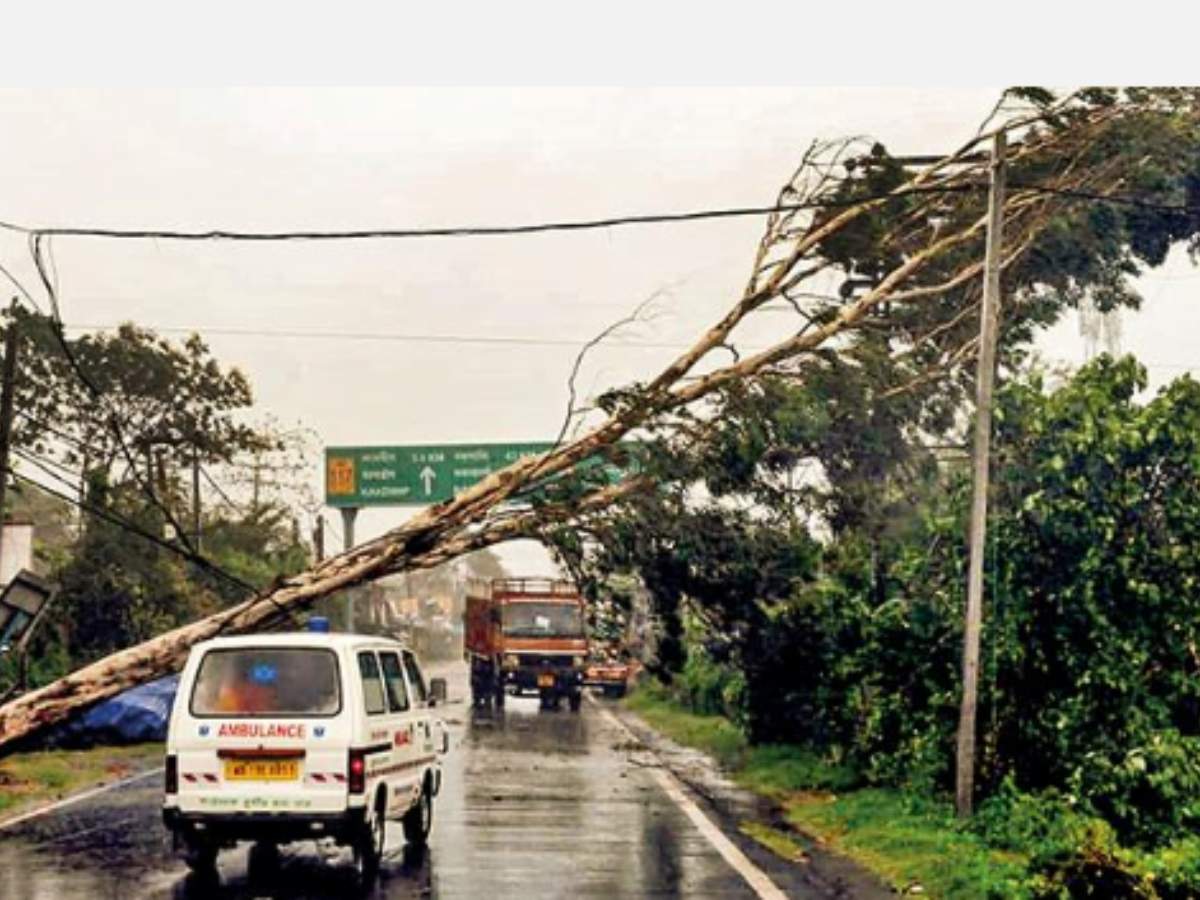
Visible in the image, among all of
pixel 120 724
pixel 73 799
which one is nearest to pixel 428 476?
pixel 120 724

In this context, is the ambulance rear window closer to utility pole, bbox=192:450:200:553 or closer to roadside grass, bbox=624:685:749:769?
roadside grass, bbox=624:685:749:769

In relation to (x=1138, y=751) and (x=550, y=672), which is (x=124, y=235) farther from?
(x=550, y=672)

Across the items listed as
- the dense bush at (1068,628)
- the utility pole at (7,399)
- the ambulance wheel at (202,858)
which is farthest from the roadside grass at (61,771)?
the dense bush at (1068,628)

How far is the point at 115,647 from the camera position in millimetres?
35094

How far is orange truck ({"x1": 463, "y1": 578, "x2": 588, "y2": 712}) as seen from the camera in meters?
40.4

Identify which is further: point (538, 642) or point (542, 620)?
point (542, 620)

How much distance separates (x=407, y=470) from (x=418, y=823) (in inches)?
834

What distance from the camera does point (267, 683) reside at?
40.4 feet

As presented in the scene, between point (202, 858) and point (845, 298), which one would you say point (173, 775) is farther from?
point (845, 298)

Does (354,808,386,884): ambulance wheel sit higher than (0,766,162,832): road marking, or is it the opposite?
(354,808,386,884): ambulance wheel

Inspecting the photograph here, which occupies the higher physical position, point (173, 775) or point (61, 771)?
point (173, 775)

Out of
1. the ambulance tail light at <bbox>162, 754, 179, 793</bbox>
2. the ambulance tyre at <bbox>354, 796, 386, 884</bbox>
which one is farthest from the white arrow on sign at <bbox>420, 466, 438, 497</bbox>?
the ambulance tail light at <bbox>162, 754, 179, 793</bbox>

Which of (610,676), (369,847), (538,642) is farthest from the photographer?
(610,676)

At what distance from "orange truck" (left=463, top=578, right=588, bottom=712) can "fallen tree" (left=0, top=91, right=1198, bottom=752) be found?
775 inches
